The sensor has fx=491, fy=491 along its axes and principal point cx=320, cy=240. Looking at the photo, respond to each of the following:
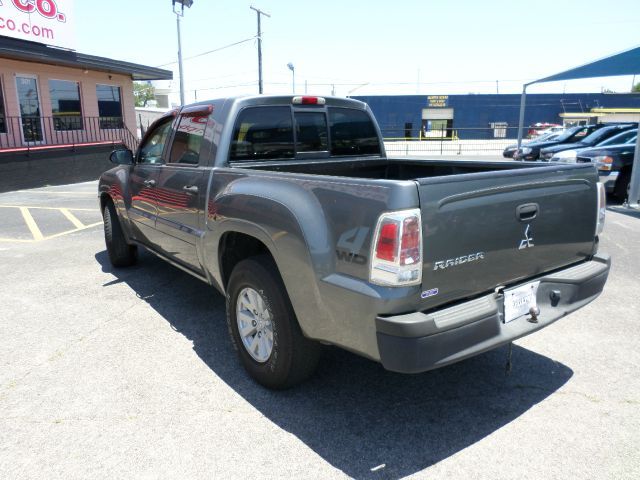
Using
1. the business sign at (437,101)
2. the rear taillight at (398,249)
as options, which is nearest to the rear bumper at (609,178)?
the rear taillight at (398,249)

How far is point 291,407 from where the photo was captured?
3041 millimetres

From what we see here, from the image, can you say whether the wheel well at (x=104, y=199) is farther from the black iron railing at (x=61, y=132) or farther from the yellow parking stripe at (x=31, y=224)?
the black iron railing at (x=61, y=132)

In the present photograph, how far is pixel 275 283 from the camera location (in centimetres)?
298

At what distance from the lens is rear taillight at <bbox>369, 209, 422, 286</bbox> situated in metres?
2.28

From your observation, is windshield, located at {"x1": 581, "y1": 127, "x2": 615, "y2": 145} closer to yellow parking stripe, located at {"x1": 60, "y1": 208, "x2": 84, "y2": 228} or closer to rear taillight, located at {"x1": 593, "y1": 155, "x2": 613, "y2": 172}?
rear taillight, located at {"x1": 593, "y1": 155, "x2": 613, "y2": 172}

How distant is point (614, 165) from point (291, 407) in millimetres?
10628

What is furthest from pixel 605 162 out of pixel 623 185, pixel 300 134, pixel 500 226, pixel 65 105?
pixel 65 105

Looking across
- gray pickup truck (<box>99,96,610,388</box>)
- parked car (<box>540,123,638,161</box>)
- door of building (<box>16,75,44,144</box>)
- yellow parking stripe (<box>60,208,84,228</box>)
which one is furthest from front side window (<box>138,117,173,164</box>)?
door of building (<box>16,75,44,144</box>)

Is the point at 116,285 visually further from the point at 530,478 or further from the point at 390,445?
the point at 530,478

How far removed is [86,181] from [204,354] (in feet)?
50.0

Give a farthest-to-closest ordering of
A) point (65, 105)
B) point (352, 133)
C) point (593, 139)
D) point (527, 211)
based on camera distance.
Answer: point (65, 105) < point (593, 139) < point (352, 133) < point (527, 211)

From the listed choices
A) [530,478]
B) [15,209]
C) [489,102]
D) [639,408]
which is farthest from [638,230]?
[489,102]

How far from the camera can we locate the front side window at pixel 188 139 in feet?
13.2

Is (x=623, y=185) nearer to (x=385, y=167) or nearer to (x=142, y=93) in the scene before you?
(x=385, y=167)
